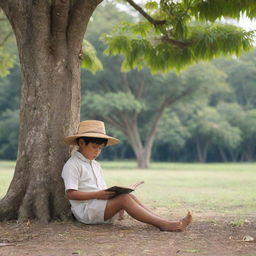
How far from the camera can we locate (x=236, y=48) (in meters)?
7.99

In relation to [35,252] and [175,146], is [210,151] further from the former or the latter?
[35,252]

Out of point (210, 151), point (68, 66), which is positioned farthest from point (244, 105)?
point (68, 66)

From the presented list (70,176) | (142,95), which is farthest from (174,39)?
(142,95)

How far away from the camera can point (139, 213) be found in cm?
564

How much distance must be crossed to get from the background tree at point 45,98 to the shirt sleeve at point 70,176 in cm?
48

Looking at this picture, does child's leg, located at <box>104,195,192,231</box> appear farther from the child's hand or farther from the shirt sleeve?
the shirt sleeve

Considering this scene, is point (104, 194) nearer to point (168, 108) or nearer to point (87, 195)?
point (87, 195)

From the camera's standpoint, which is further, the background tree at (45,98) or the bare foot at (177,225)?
the background tree at (45,98)

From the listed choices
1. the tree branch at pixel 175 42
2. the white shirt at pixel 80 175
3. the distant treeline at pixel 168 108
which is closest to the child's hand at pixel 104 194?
the white shirt at pixel 80 175

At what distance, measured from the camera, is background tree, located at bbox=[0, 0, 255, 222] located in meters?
6.21

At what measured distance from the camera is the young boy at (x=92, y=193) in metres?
5.64

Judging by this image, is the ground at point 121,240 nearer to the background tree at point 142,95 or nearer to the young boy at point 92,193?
the young boy at point 92,193

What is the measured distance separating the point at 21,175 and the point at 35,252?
1.80 metres

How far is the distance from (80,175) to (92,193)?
357 mm
